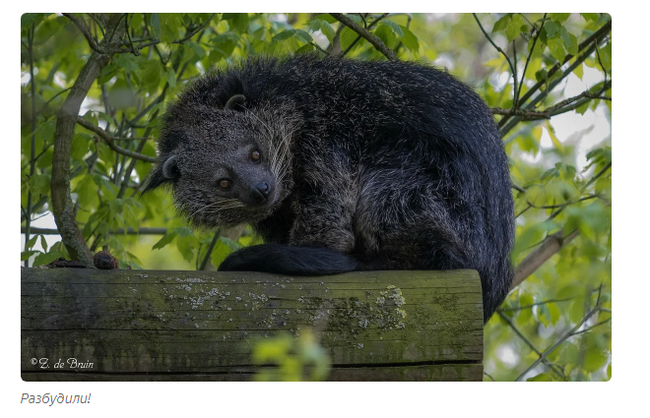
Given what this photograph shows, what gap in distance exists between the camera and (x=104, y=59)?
5090 mm

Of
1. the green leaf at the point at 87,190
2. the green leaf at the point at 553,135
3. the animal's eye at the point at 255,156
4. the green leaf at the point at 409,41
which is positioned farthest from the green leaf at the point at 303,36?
the green leaf at the point at 553,135

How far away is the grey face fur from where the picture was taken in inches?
158

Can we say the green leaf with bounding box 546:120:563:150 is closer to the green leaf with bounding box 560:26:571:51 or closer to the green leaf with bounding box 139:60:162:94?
the green leaf with bounding box 560:26:571:51

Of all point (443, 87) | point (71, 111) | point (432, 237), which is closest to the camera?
point (432, 237)

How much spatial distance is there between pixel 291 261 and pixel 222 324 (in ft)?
1.65

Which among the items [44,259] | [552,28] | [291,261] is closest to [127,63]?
[44,259]

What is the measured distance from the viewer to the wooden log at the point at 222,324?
2.94 meters

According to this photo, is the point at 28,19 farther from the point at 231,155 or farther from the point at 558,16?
the point at 558,16

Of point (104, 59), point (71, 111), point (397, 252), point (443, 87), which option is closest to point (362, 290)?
point (397, 252)

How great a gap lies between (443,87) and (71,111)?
260 cm

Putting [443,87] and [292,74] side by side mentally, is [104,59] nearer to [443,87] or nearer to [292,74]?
[292,74]

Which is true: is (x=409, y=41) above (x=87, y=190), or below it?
above

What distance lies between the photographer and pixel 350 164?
13.0 ft
